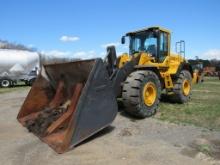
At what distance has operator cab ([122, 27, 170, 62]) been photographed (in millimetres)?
10275

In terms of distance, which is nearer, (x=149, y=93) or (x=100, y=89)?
(x=100, y=89)

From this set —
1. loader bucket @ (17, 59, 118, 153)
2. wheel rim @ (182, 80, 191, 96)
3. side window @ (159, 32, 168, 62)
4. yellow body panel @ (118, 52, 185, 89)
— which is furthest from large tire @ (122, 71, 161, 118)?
wheel rim @ (182, 80, 191, 96)

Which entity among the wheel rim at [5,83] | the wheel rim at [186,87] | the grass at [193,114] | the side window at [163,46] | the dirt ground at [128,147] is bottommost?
the wheel rim at [5,83]

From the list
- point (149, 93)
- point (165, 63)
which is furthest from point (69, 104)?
point (165, 63)

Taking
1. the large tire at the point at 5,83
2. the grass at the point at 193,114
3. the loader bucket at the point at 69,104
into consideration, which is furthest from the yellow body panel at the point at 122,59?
the large tire at the point at 5,83

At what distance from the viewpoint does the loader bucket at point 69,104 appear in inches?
232

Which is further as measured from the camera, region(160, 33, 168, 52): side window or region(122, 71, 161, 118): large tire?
region(160, 33, 168, 52): side window

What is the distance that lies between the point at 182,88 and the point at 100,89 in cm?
510

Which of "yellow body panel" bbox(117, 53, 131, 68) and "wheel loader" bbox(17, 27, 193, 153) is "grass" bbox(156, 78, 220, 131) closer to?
"wheel loader" bbox(17, 27, 193, 153)

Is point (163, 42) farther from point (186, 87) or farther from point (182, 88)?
point (186, 87)

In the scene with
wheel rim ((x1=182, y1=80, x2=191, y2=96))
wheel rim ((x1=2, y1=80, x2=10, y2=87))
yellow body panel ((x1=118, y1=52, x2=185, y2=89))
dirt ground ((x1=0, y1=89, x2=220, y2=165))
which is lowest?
wheel rim ((x1=2, y1=80, x2=10, y2=87))

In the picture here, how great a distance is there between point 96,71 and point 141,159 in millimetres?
1974

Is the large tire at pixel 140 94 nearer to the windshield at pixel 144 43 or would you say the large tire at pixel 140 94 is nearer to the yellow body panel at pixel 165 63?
the yellow body panel at pixel 165 63

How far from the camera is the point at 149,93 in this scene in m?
8.71
